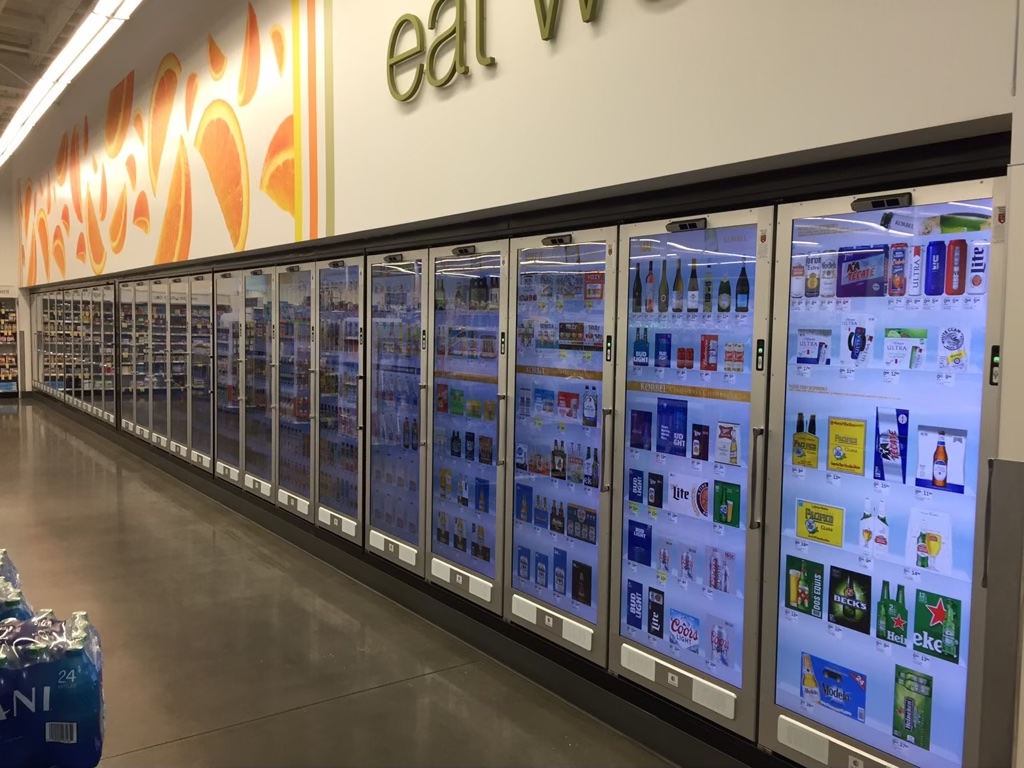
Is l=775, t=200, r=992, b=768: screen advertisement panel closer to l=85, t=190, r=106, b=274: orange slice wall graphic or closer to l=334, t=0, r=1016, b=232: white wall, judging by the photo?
l=334, t=0, r=1016, b=232: white wall

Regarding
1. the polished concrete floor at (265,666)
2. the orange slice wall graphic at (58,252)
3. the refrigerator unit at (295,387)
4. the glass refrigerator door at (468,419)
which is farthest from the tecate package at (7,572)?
the orange slice wall graphic at (58,252)

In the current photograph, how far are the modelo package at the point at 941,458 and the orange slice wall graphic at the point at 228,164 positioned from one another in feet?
19.2

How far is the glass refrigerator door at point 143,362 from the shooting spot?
1057cm

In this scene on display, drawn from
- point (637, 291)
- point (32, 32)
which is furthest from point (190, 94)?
point (637, 291)

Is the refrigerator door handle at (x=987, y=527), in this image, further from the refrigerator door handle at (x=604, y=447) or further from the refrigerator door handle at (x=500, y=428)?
the refrigerator door handle at (x=500, y=428)

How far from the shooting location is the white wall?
2318mm

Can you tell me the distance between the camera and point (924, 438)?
8.85ft

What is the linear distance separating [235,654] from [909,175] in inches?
159

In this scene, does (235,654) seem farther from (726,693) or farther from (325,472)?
(726,693)

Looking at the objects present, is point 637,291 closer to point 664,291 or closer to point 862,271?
point 664,291

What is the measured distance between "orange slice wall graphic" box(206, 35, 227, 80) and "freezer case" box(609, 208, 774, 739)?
5200mm

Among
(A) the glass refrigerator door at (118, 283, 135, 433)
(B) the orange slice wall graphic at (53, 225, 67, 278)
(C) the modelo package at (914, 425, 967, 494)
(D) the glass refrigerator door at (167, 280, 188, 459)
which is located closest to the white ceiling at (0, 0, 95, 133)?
(B) the orange slice wall graphic at (53, 225, 67, 278)

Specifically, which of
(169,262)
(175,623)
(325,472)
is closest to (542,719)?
(175,623)

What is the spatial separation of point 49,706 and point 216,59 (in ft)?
21.8
